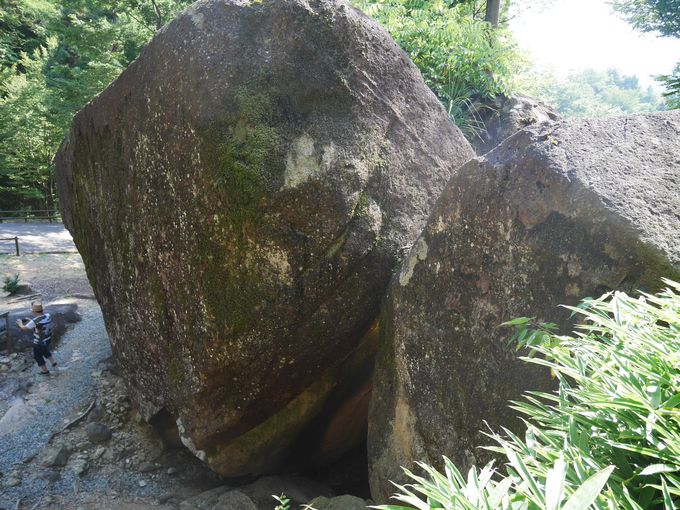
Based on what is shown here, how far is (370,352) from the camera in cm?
527

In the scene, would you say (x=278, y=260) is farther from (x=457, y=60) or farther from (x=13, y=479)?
(x=457, y=60)

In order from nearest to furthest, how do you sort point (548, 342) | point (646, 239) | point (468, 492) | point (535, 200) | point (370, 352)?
point (468, 492) → point (548, 342) → point (646, 239) → point (535, 200) → point (370, 352)

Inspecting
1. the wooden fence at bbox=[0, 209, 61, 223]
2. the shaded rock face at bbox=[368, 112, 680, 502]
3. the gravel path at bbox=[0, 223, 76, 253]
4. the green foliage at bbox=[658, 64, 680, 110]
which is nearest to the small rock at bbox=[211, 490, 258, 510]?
the shaded rock face at bbox=[368, 112, 680, 502]

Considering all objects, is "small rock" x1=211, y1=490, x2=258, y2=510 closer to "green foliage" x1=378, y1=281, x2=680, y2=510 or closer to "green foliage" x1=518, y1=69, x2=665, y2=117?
"green foliage" x1=378, y1=281, x2=680, y2=510

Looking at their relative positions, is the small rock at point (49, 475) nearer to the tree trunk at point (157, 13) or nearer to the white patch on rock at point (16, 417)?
the white patch on rock at point (16, 417)

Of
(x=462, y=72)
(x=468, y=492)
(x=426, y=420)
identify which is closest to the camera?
(x=468, y=492)

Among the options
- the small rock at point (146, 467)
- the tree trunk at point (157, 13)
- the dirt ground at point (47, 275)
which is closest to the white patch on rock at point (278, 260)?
the small rock at point (146, 467)

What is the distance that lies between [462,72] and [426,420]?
7.50 metres

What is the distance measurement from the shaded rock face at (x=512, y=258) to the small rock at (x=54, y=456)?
4.29 metres

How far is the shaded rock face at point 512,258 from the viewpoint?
2.84 metres

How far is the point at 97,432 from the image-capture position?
6.31 metres

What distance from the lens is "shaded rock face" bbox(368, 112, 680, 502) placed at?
284 cm

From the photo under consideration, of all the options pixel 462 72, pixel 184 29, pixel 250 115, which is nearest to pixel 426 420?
pixel 250 115

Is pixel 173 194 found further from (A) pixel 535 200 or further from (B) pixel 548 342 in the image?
(B) pixel 548 342
